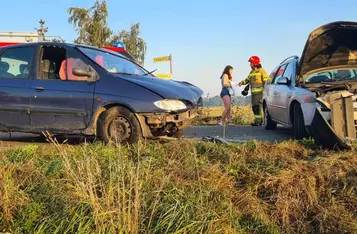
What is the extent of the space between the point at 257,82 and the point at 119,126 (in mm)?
6808

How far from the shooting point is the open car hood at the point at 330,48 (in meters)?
6.58

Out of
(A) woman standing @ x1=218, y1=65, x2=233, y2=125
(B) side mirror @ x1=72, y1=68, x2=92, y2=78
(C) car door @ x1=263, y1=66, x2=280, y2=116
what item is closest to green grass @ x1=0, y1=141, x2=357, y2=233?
(B) side mirror @ x1=72, y1=68, x2=92, y2=78

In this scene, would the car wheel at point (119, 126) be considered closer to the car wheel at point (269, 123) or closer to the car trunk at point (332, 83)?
the car trunk at point (332, 83)

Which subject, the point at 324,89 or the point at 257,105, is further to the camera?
the point at 257,105

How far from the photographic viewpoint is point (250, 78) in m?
11.8

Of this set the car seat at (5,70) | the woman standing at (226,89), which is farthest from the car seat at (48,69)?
the woman standing at (226,89)

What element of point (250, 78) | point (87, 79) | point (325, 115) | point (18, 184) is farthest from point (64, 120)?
point (250, 78)

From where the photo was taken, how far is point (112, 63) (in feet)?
21.4

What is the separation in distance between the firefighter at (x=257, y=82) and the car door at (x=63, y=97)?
663 centimetres

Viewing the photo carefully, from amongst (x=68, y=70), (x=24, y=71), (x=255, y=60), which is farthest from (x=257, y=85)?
(x=24, y=71)

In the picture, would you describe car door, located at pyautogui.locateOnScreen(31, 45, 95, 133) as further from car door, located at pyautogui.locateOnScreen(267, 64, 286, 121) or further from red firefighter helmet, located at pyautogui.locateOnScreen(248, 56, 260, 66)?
red firefighter helmet, located at pyautogui.locateOnScreen(248, 56, 260, 66)

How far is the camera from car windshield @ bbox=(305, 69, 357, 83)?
6973mm

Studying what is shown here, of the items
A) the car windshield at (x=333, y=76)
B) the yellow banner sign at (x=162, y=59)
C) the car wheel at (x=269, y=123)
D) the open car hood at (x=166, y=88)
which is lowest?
the car wheel at (x=269, y=123)

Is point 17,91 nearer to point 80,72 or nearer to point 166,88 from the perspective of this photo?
point 80,72
